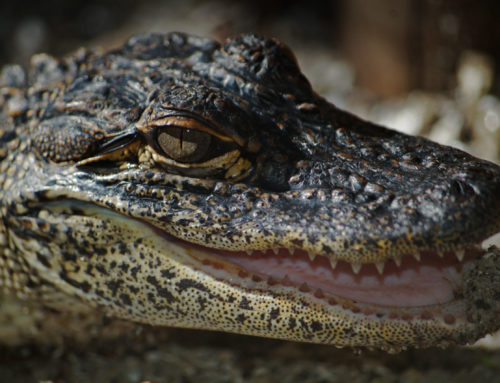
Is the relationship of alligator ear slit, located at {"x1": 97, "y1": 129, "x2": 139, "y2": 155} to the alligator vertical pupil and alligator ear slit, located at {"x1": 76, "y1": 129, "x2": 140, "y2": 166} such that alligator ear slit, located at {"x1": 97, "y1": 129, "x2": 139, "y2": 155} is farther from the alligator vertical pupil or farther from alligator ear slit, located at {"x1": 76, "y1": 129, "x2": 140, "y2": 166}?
the alligator vertical pupil

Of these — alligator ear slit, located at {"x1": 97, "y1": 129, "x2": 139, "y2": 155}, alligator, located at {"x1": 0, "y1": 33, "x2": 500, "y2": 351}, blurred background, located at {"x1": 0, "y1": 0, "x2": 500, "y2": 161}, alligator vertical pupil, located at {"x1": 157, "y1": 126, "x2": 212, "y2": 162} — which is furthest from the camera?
blurred background, located at {"x1": 0, "y1": 0, "x2": 500, "y2": 161}

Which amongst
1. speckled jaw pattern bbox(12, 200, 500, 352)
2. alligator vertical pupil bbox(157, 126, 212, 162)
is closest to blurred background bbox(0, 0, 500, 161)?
speckled jaw pattern bbox(12, 200, 500, 352)

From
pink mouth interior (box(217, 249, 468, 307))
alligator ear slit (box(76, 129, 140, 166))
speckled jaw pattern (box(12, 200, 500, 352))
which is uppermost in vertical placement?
alligator ear slit (box(76, 129, 140, 166))

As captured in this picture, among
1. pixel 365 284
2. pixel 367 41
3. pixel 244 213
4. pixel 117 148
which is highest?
pixel 367 41

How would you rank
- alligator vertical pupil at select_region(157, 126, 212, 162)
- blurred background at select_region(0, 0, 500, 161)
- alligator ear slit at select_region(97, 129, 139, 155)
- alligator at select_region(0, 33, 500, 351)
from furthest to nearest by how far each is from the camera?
blurred background at select_region(0, 0, 500, 161) → alligator ear slit at select_region(97, 129, 139, 155) → alligator vertical pupil at select_region(157, 126, 212, 162) → alligator at select_region(0, 33, 500, 351)

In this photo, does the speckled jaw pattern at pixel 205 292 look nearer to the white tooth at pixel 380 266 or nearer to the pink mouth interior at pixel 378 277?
the pink mouth interior at pixel 378 277

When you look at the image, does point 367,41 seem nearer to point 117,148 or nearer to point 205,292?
point 117,148

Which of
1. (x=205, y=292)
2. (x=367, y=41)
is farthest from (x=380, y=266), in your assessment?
(x=367, y=41)

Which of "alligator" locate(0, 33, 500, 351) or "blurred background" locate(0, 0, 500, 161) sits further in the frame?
"blurred background" locate(0, 0, 500, 161)
